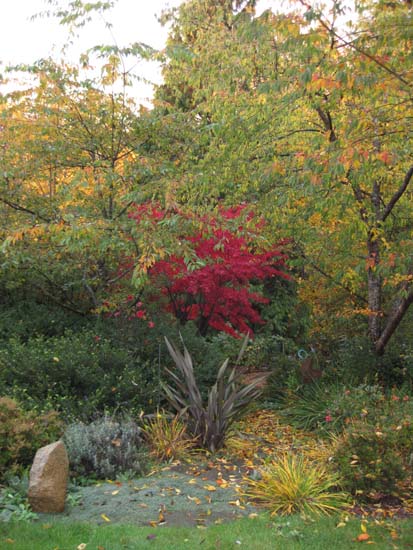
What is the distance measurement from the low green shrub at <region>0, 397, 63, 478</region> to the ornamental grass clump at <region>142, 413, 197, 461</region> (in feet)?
3.85

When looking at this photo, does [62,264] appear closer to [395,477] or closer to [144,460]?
[144,460]

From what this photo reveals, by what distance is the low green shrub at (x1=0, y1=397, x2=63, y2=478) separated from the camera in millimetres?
5852

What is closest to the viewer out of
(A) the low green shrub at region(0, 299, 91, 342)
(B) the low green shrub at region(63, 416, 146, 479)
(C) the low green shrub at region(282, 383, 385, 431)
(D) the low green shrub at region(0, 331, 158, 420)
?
(B) the low green shrub at region(63, 416, 146, 479)

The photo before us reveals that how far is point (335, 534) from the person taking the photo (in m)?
4.77

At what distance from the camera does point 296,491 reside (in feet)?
17.7

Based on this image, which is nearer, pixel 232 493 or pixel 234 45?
pixel 232 493

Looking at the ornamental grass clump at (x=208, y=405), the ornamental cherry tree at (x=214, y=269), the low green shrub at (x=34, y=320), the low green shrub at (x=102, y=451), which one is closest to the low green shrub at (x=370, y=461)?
the ornamental grass clump at (x=208, y=405)

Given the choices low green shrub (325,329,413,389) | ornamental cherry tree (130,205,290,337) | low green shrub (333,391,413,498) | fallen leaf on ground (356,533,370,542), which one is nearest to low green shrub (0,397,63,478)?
ornamental cherry tree (130,205,290,337)

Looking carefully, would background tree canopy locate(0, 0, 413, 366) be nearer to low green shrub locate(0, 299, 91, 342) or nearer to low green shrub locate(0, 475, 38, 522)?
low green shrub locate(0, 299, 91, 342)

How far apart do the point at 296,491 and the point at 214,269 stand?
5287mm

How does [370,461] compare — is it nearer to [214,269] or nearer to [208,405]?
[208,405]

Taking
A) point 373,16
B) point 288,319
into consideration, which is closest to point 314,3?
point 373,16

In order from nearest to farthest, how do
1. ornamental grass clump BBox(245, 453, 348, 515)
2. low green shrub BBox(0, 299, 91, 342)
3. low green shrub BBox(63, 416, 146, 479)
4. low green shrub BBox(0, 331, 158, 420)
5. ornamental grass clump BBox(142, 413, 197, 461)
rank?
1. ornamental grass clump BBox(245, 453, 348, 515)
2. low green shrub BBox(63, 416, 146, 479)
3. ornamental grass clump BBox(142, 413, 197, 461)
4. low green shrub BBox(0, 331, 158, 420)
5. low green shrub BBox(0, 299, 91, 342)

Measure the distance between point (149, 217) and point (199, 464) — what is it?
3.24 metres
